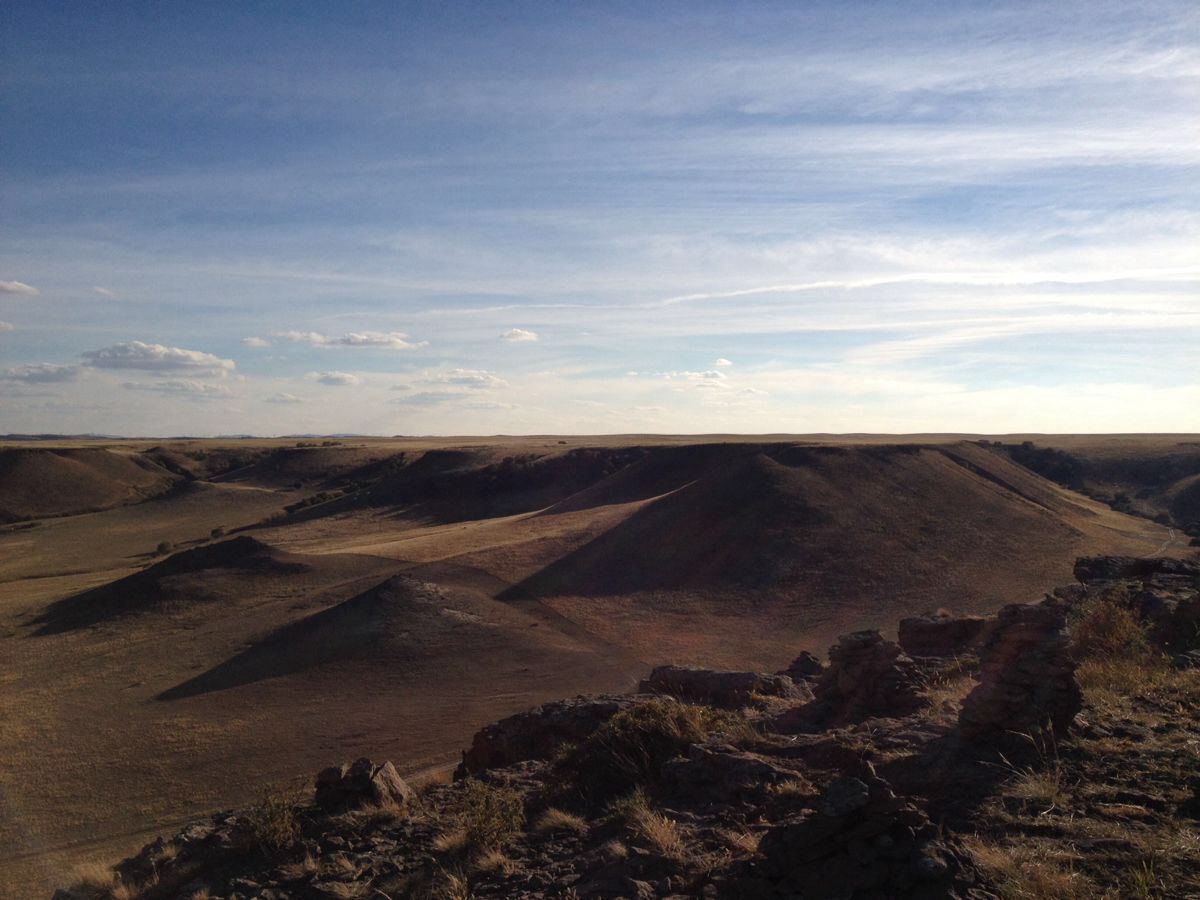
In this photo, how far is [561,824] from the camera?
22.0ft

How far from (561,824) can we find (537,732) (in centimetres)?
337

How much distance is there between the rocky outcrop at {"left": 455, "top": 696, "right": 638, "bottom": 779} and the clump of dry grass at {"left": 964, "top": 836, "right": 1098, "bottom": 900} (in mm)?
5325

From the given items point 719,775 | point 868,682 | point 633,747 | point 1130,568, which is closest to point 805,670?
point 868,682

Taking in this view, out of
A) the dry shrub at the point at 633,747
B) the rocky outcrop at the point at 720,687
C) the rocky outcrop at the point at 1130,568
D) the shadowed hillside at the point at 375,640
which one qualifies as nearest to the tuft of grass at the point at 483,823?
the dry shrub at the point at 633,747

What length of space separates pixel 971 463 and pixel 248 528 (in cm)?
4328

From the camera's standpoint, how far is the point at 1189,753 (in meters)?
5.87

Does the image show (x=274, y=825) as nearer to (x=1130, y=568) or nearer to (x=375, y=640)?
(x=1130, y=568)

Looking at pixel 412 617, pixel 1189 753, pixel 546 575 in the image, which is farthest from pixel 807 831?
pixel 546 575

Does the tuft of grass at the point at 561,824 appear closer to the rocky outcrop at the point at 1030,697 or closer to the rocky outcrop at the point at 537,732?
the rocky outcrop at the point at 537,732

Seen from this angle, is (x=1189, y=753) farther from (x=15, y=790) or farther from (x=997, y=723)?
(x=15, y=790)

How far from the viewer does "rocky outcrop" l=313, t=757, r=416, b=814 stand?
24.8 ft

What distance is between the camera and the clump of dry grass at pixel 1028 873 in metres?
4.26

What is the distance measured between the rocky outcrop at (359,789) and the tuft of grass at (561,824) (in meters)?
1.55

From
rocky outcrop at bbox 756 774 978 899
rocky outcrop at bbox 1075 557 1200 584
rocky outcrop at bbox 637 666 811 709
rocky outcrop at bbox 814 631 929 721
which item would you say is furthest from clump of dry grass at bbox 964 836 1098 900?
rocky outcrop at bbox 1075 557 1200 584
